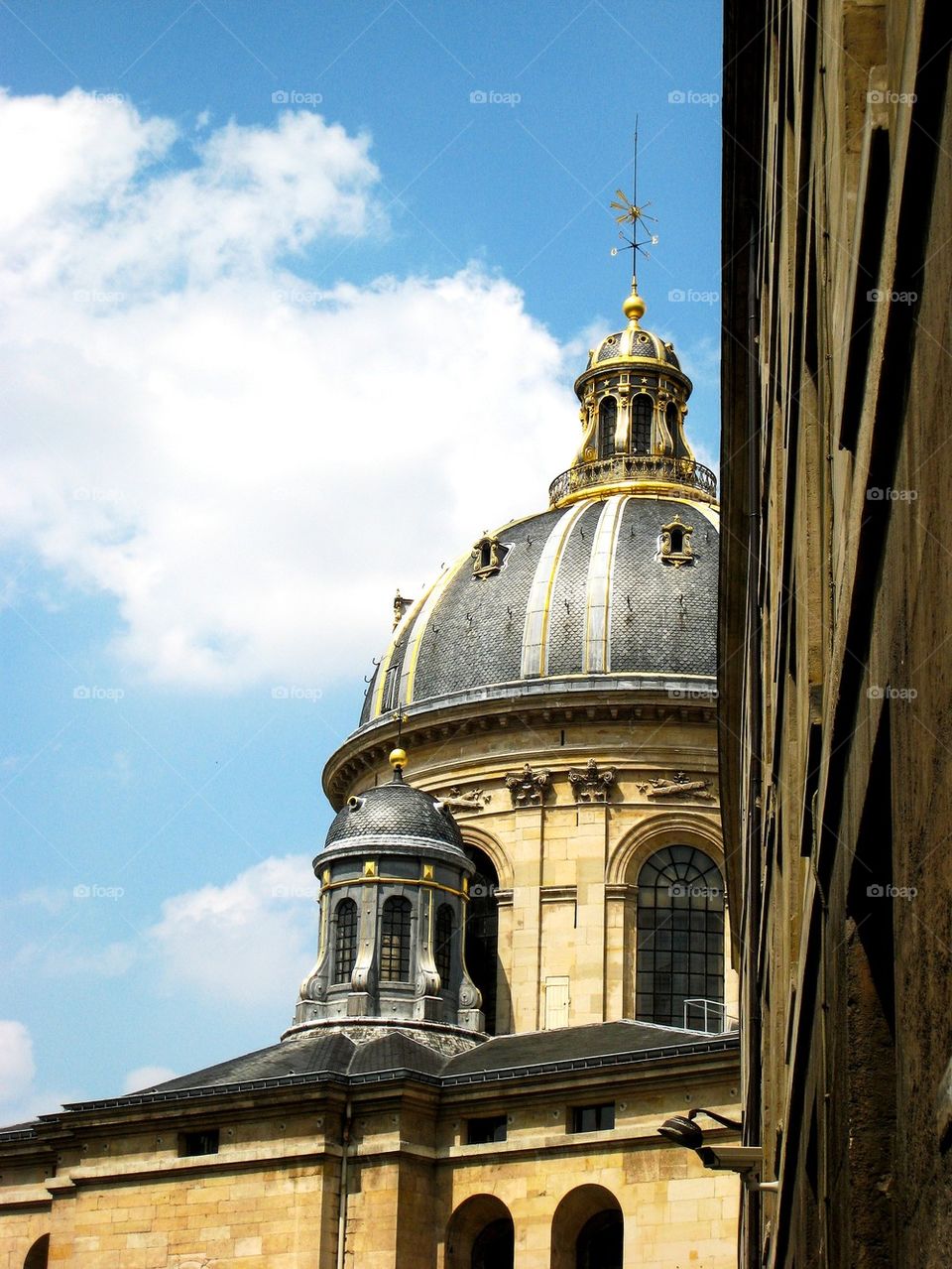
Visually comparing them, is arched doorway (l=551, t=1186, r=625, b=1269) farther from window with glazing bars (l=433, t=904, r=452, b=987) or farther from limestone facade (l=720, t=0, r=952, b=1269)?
limestone facade (l=720, t=0, r=952, b=1269)

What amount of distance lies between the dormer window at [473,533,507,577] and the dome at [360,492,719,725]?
0.04 meters

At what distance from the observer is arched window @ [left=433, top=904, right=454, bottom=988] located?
49156 millimetres

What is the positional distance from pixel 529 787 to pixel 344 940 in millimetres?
6594

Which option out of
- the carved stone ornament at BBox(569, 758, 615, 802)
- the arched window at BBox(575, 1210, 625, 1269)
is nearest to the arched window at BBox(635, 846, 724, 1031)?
the carved stone ornament at BBox(569, 758, 615, 802)

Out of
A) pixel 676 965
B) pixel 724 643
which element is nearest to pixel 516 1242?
pixel 676 965

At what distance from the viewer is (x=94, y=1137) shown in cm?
4359

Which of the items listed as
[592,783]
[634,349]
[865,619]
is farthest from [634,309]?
[865,619]

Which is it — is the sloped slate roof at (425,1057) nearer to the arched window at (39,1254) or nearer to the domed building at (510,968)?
the domed building at (510,968)

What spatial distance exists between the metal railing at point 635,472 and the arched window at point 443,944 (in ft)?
52.6

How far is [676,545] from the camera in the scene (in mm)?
55844

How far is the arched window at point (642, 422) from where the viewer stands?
62.0m

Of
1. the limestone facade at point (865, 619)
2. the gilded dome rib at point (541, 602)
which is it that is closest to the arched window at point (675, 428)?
the gilded dome rib at point (541, 602)

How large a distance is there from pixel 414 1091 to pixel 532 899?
10660 mm

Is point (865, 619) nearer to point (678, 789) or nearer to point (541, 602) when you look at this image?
point (678, 789)
